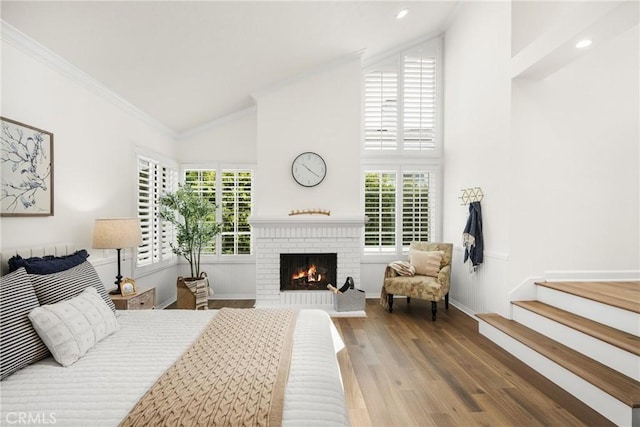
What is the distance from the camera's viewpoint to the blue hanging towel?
12.8ft

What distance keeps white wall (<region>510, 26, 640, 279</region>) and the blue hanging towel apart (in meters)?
0.50

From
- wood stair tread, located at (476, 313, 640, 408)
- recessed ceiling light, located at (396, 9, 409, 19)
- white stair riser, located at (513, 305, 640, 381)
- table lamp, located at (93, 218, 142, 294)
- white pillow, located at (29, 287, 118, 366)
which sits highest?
recessed ceiling light, located at (396, 9, 409, 19)

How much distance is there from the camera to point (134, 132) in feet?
12.5

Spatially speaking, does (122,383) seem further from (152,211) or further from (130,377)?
(152,211)

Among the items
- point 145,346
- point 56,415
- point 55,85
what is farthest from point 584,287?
point 55,85

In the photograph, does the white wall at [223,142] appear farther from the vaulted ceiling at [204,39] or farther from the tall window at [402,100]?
the tall window at [402,100]

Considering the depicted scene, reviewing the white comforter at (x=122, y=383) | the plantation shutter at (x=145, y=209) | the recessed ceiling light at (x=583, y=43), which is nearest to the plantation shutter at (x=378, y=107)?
the recessed ceiling light at (x=583, y=43)

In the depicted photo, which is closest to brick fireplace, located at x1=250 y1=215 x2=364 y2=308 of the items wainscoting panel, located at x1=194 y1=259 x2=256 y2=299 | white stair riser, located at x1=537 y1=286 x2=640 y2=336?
wainscoting panel, located at x1=194 y1=259 x2=256 y2=299

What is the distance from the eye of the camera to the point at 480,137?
13.2ft

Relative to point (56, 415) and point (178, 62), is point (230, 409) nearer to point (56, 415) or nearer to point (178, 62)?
point (56, 415)

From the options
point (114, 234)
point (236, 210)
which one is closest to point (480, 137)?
point (236, 210)

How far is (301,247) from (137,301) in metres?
2.07

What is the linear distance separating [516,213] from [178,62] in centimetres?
378

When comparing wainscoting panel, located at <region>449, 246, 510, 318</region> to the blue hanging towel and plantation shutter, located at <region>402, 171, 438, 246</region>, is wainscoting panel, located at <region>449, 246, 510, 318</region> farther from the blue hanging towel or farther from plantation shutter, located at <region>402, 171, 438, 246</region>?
plantation shutter, located at <region>402, 171, 438, 246</region>
